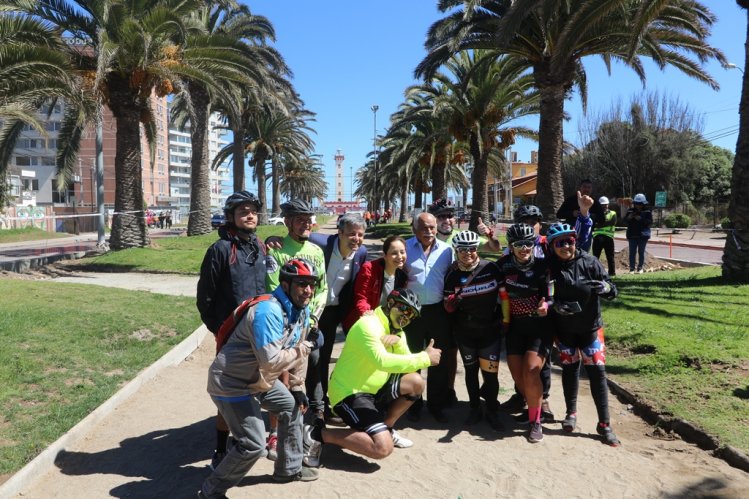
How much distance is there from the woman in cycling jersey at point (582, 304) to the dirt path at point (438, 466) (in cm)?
40

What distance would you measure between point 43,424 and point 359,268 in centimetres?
290

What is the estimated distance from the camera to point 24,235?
3584 cm

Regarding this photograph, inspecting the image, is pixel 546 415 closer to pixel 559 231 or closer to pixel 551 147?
pixel 559 231

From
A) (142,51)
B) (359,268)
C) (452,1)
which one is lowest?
(359,268)

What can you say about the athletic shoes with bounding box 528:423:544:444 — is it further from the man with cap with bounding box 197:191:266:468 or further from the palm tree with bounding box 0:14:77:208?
the palm tree with bounding box 0:14:77:208

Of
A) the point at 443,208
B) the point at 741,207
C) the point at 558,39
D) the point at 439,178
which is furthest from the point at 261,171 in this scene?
the point at 443,208

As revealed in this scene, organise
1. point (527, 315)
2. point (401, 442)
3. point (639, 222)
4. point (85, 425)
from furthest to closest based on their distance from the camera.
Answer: point (639, 222) < point (85, 425) < point (527, 315) < point (401, 442)

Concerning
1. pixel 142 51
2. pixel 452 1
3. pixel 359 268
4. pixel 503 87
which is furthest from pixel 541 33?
pixel 359 268

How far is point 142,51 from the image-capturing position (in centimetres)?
1625

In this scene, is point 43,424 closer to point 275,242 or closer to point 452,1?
point 275,242

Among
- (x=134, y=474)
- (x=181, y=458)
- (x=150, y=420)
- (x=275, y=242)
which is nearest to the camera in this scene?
(x=134, y=474)

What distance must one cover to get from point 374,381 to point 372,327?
438mm

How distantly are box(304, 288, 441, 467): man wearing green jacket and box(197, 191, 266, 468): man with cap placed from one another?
2.68 feet

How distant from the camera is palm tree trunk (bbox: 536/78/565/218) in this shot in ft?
47.1
